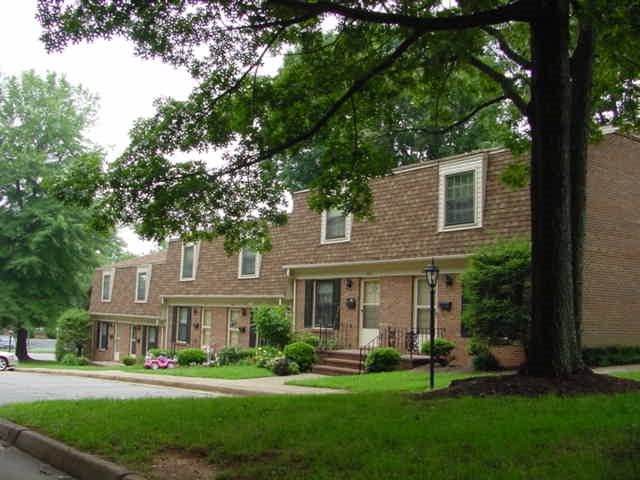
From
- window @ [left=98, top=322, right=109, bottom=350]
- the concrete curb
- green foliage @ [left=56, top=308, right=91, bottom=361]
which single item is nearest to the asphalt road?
the concrete curb

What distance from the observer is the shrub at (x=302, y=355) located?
69.9ft

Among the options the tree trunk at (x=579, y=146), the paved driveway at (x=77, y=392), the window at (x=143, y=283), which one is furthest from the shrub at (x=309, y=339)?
the window at (x=143, y=283)

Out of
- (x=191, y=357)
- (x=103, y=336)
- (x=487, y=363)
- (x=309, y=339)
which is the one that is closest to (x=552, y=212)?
(x=487, y=363)

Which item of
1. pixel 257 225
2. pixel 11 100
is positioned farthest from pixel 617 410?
pixel 11 100

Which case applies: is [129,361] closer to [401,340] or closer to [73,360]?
[73,360]

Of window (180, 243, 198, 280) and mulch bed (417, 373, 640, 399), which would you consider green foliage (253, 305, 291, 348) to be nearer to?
window (180, 243, 198, 280)

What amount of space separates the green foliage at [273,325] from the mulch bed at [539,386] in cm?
1374

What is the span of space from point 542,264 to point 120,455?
6.48 metres

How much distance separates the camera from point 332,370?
20609mm

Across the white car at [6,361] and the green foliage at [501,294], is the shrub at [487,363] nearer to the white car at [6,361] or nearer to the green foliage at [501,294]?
the green foliage at [501,294]

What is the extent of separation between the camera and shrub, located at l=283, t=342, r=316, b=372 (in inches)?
839

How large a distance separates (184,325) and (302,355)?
42.9ft

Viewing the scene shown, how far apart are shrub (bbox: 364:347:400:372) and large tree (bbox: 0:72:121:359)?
24.2 meters

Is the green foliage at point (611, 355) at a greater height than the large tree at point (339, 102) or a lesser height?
lesser
